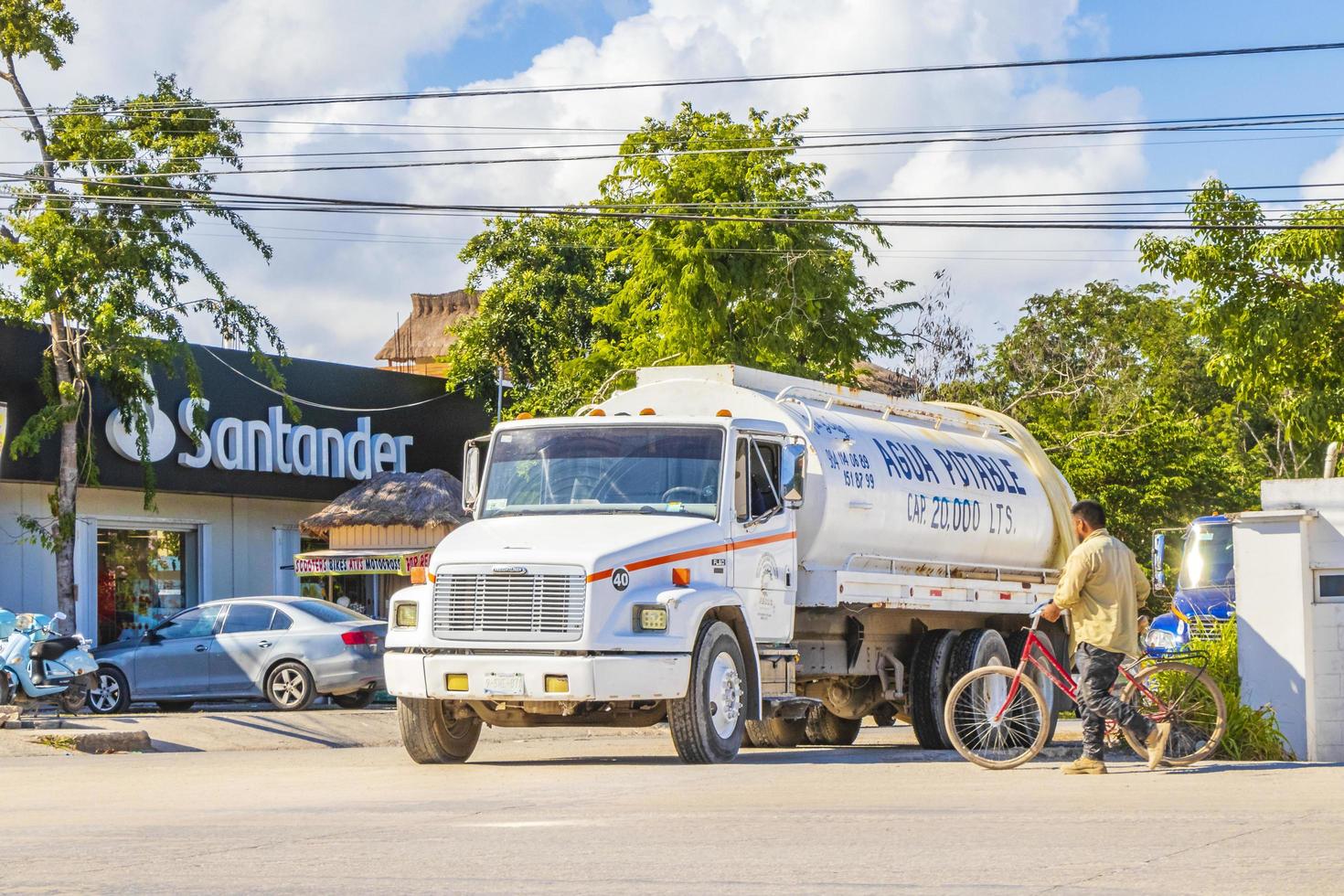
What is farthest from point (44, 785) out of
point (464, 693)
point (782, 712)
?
point (782, 712)

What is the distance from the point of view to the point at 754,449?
48.1ft

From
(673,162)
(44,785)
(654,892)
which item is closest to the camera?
(654,892)

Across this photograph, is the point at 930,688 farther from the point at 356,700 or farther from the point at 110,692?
the point at 110,692

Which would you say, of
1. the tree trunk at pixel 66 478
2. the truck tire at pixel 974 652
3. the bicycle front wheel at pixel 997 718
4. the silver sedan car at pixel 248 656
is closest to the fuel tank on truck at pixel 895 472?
the truck tire at pixel 974 652

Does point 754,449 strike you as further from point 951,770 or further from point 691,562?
point 951,770

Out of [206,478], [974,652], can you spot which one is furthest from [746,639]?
[206,478]

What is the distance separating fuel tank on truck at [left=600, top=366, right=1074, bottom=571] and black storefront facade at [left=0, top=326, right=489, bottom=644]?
11.9 m

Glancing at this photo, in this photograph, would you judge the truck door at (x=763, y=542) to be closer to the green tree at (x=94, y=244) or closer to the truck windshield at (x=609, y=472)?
the truck windshield at (x=609, y=472)

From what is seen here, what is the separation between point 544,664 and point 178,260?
45.0ft

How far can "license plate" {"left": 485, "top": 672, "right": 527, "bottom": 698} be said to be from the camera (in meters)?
13.1

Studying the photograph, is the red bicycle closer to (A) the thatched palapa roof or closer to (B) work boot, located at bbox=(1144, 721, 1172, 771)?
(B) work boot, located at bbox=(1144, 721, 1172, 771)

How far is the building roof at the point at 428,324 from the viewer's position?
70188mm

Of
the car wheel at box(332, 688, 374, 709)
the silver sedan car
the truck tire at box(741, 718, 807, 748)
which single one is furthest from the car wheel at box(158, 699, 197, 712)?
the truck tire at box(741, 718, 807, 748)

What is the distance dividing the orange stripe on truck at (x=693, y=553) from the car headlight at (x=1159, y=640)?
7.98 metres
